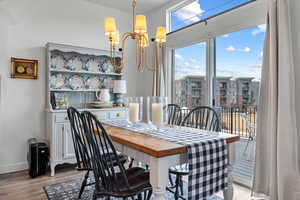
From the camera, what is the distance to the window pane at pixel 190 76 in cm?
334

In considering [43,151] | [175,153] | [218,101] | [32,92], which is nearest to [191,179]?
[175,153]

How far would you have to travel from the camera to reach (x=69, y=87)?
3715 millimetres

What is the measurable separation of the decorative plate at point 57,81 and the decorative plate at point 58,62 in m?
0.15

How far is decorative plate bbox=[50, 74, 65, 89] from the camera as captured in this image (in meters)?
3.54

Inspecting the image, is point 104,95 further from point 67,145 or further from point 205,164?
point 205,164

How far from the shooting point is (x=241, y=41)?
281 centimetres

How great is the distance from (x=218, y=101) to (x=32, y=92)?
2.90 meters

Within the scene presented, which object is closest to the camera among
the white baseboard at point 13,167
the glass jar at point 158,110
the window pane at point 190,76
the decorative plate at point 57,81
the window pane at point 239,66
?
the glass jar at point 158,110

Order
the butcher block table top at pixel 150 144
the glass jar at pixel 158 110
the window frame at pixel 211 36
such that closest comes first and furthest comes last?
the butcher block table top at pixel 150 144 < the glass jar at pixel 158 110 < the window frame at pixel 211 36

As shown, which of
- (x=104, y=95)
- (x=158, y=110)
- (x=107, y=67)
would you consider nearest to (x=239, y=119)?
(x=158, y=110)

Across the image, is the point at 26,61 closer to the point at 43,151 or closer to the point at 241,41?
the point at 43,151

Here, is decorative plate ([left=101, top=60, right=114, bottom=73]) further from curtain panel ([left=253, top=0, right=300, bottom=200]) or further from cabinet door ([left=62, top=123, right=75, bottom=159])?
curtain panel ([left=253, top=0, right=300, bottom=200])

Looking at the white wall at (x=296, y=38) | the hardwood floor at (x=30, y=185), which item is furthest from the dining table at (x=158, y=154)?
the hardwood floor at (x=30, y=185)

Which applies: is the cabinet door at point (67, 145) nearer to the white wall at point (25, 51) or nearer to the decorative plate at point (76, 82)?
the white wall at point (25, 51)
